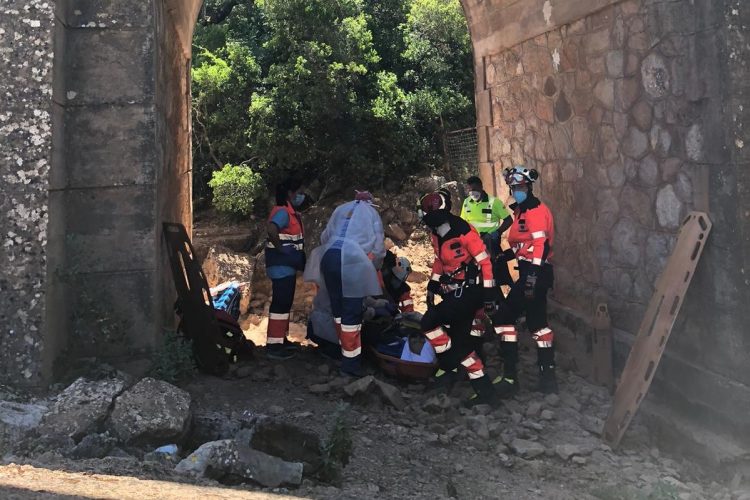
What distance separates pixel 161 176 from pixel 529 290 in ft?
10.4

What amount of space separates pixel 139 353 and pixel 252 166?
10937 mm

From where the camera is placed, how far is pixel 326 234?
20.6 ft

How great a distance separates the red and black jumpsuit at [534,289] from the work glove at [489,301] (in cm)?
8

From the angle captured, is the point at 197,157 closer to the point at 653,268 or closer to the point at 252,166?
the point at 252,166

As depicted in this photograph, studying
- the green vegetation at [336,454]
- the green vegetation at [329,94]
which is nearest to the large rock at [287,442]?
the green vegetation at [336,454]

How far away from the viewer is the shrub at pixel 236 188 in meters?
14.1

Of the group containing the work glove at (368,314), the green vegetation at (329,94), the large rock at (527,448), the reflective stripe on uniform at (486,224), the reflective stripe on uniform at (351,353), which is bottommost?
the large rock at (527,448)

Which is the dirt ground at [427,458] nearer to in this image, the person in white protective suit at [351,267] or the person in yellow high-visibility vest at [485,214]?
the person in white protective suit at [351,267]

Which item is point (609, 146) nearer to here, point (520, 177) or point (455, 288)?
point (520, 177)

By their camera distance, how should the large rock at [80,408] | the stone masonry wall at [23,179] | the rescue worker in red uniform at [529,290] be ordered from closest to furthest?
the large rock at [80,408] < the stone masonry wall at [23,179] < the rescue worker in red uniform at [529,290]

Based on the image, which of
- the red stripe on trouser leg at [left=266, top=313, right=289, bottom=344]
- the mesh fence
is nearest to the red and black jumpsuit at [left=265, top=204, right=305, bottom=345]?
the red stripe on trouser leg at [left=266, top=313, right=289, bottom=344]

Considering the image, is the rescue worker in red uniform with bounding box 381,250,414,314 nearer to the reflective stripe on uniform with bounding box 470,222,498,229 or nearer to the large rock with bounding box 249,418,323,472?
the reflective stripe on uniform with bounding box 470,222,498,229

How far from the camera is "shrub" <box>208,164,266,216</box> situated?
46.3ft

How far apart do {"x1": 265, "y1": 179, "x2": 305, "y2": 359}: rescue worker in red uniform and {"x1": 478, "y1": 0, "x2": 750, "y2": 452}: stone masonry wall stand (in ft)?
9.40
